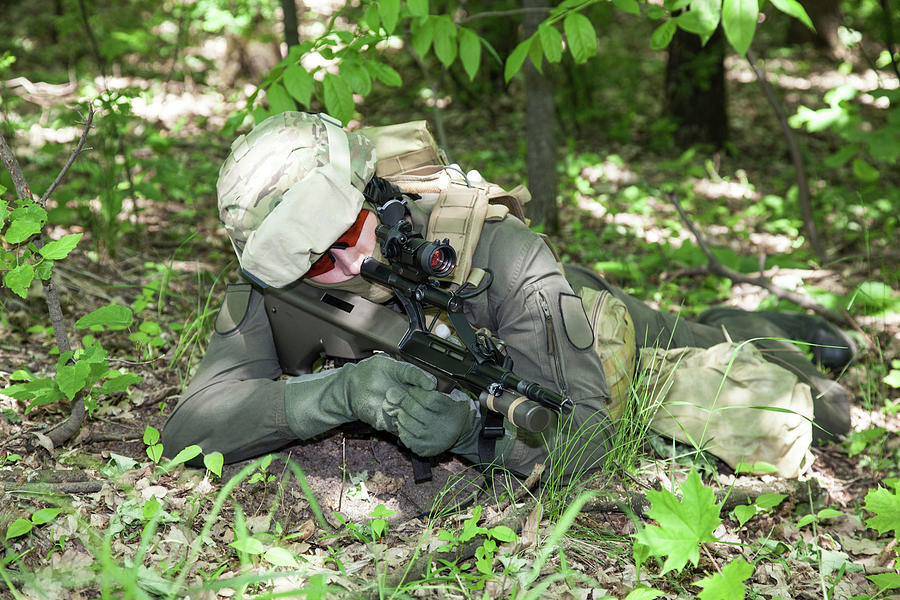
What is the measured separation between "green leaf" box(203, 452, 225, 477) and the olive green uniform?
0.43ft

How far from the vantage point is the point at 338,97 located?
318 cm

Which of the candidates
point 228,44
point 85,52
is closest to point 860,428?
point 228,44

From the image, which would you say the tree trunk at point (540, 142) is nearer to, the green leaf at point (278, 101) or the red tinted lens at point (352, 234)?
the green leaf at point (278, 101)

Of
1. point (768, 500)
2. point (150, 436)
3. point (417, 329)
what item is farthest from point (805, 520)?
point (150, 436)

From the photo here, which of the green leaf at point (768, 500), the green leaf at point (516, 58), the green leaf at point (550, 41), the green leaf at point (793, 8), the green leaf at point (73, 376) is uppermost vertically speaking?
the green leaf at point (793, 8)

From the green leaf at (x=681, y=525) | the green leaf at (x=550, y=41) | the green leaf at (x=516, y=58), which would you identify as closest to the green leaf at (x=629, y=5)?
the green leaf at (x=550, y=41)

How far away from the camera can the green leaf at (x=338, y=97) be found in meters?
3.17

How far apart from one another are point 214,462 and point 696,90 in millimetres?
6249

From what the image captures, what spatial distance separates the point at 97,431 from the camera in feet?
9.41

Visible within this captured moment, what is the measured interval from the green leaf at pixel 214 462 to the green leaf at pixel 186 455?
0.15 feet

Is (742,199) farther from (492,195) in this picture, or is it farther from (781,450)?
(492,195)

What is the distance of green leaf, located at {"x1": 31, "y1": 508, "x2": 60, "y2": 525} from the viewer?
2.15m

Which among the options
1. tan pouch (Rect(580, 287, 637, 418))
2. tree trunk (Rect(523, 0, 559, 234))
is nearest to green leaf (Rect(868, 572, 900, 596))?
tan pouch (Rect(580, 287, 637, 418))

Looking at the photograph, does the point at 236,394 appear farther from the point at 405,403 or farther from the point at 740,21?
the point at 740,21
